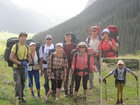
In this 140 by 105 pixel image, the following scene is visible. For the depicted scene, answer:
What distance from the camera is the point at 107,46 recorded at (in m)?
9.72

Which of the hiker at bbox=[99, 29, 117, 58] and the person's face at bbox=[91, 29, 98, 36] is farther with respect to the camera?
the person's face at bbox=[91, 29, 98, 36]

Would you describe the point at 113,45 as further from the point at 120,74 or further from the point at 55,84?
the point at 55,84

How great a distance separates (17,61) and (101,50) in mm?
2860

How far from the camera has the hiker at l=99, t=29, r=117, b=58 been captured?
9.64 metres

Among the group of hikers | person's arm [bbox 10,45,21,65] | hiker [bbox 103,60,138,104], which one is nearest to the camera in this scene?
hiker [bbox 103,60,138,104]

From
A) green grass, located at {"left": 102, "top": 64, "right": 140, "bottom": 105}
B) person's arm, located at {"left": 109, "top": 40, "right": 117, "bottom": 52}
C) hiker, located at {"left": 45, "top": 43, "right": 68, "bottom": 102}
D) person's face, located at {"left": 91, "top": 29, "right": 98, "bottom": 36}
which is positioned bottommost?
green grass, located at {"left": 102, "top": 64, "right": 140, "bottom": 105}

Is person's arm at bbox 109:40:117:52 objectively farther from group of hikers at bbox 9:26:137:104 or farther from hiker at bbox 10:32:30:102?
hiker at bbox 10:32:30:102

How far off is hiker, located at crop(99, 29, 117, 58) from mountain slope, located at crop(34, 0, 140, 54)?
2058 inches

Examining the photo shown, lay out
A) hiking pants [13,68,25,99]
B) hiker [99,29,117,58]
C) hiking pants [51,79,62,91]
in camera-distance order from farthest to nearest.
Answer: hiking pants [51,79,62,91], hiker [99,29,117,58], hiking pants [13,68,25,99]

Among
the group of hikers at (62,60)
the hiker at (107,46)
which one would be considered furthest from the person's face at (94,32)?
the hiker at (107,46)

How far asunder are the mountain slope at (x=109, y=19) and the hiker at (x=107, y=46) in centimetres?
5228

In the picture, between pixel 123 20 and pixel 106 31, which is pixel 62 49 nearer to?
pixel 106 31

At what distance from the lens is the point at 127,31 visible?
210 feet

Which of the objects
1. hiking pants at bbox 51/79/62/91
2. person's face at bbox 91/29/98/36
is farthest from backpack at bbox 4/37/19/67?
person's face at bbox 91/29/98/36
